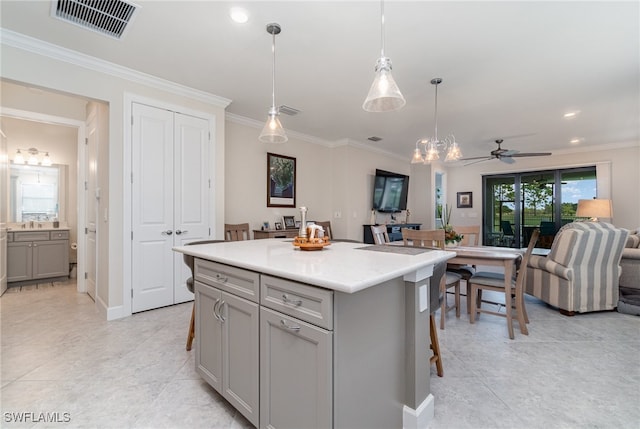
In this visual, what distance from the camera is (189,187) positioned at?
3.49 m

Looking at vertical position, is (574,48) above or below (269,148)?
above

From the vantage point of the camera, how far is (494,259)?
267cm

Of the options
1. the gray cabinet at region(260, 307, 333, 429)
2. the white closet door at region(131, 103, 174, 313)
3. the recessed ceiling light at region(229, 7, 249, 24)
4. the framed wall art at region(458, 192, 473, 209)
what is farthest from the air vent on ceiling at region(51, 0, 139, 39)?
the framed wall art at region(458, 192, 473, 209)

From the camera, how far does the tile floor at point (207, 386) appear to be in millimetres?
1592

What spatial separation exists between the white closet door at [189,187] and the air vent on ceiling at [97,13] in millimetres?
1140

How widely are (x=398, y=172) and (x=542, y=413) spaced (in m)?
6.03

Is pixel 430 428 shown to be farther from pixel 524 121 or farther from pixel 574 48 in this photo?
pixel 524 121

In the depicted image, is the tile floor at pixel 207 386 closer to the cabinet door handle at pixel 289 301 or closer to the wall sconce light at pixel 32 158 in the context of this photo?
the cabinet door handle at pixel 289 301

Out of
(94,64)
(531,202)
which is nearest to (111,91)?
(94,64)

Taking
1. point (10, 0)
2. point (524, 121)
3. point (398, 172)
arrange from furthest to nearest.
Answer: point (398, 172), point (524, 121), point (10, 0)

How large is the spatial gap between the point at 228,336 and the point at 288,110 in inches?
132

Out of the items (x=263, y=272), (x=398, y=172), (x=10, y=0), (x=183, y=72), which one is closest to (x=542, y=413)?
(x=263, y=272)

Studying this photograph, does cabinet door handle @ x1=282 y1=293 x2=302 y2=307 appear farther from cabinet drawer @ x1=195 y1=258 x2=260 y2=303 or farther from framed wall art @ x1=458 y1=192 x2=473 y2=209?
framed wall art @ x1=458 y1=192 x2=473 y2=209

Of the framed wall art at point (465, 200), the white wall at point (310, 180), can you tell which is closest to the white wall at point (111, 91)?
the white wall at point (310, 180)
